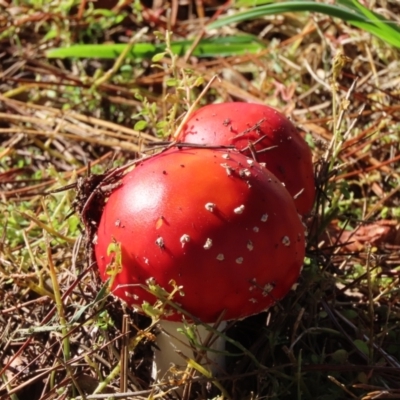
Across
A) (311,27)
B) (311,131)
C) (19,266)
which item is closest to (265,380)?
(19,266)

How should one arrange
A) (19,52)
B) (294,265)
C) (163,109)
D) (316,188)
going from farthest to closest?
(19,52) → (163,109) → (316,188) → (294,265)

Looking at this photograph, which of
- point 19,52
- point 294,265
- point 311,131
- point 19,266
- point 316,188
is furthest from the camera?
point 19,52

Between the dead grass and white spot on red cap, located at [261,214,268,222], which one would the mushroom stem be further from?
white spot on red cap, located at [261,214,268,222]

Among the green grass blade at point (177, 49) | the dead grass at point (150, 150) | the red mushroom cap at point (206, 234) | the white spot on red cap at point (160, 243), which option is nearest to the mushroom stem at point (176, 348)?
the dead grass at point (150, 150)

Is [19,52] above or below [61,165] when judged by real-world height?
above

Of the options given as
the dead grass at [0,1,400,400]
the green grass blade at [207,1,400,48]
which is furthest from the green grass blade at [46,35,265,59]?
the green grass blade at [207,1,400,48]

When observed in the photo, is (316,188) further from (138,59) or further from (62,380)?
(138,59)

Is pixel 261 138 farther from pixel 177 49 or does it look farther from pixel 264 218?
pixel 177 49
